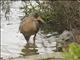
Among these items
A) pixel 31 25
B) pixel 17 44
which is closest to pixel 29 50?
pixel 17 44

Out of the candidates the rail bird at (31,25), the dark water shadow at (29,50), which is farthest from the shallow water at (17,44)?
the rail bird at (31,25)

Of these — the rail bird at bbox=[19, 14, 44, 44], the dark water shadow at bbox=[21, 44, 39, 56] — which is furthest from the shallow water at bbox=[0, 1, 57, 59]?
the rail bird at bbox=[19, 14, 44, 44]

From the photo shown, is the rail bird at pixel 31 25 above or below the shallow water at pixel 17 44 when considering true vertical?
above

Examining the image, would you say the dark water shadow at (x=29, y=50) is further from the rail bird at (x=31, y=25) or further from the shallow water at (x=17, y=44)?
the rail bird at (x=31, y=25)

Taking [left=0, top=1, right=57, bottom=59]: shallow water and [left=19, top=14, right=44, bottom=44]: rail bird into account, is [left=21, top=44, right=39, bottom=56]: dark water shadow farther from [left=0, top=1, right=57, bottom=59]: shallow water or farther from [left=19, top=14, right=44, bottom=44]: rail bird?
[left=19, top=14, right=44, bottom=44]: rail bird

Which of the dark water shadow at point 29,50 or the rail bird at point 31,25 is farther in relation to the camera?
the rail bird at point 31,25

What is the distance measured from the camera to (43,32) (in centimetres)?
1112

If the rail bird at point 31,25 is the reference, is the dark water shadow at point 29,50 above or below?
below

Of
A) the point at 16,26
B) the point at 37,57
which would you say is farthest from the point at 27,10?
the point at 37,57

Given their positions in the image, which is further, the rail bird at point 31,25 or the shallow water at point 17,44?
the rail bird at point 31,25

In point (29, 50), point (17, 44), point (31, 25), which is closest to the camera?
point (29, 50)

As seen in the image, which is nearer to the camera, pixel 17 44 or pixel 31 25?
pixel 31 25

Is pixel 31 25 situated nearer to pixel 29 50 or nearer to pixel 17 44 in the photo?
pixel 17 44

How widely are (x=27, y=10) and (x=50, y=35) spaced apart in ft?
5.16
